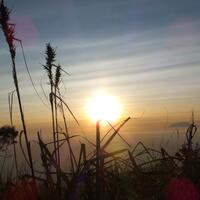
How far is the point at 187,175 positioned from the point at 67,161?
3.44ft

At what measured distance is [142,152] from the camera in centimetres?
346

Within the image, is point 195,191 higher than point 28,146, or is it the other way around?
point 28,146

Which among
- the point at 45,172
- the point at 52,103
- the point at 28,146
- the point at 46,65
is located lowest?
the point at 45,172

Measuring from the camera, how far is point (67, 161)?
371 cm

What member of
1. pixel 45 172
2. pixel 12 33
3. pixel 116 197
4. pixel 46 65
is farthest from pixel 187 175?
pixel 12 33

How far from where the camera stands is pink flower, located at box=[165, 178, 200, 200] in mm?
2986

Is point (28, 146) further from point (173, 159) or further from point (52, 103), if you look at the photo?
point (173, 159)

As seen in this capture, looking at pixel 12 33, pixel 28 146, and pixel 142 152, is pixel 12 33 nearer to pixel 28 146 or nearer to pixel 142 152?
pixel 28 146

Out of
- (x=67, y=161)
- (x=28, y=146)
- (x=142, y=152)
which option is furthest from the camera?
(x=67, y=161)

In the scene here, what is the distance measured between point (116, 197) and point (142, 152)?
642 mm

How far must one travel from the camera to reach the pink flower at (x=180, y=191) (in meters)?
2.99

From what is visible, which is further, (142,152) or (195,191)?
(142,152)

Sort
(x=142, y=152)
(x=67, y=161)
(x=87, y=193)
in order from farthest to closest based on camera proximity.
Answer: (x=67, y=161)
(x=142, y=152)
(x=87, y=193)

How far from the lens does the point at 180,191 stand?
2.95 meters
